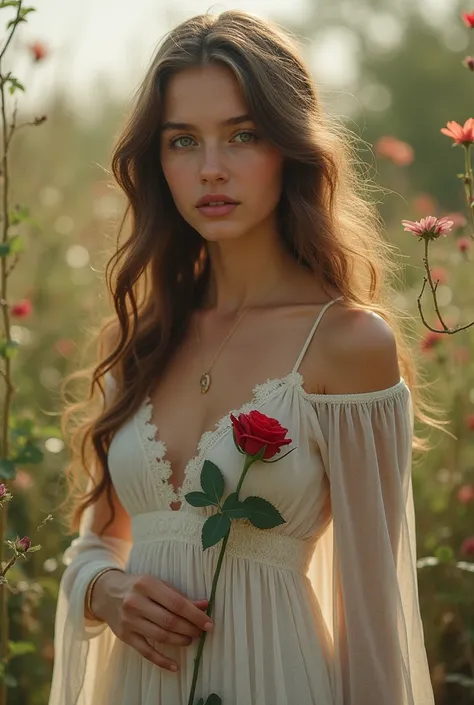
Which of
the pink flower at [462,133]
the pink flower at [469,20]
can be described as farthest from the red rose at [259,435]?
the pink flower at [469,20]

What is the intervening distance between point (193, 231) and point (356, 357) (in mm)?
753

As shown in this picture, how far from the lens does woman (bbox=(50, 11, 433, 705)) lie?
6.42 ft

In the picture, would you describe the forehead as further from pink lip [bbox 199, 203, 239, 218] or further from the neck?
the neck

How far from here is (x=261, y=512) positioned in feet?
5.94

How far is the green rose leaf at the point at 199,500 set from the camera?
1.84 meters

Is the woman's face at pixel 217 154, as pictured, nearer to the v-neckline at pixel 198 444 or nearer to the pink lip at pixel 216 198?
the pink lip at pixel 216 198

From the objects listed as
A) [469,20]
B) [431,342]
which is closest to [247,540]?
[431,342]

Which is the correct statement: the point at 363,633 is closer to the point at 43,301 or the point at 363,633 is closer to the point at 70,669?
the point at 70,669

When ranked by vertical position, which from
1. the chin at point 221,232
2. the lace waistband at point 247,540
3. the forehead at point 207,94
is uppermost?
the forehead at point 207,94

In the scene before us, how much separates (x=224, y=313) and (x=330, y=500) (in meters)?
0.57

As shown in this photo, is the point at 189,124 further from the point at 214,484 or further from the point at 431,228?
the point at 214,484

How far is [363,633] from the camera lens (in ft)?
6.31

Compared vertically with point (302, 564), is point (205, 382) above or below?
above

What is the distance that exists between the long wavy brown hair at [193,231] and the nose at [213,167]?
12 centimetres
